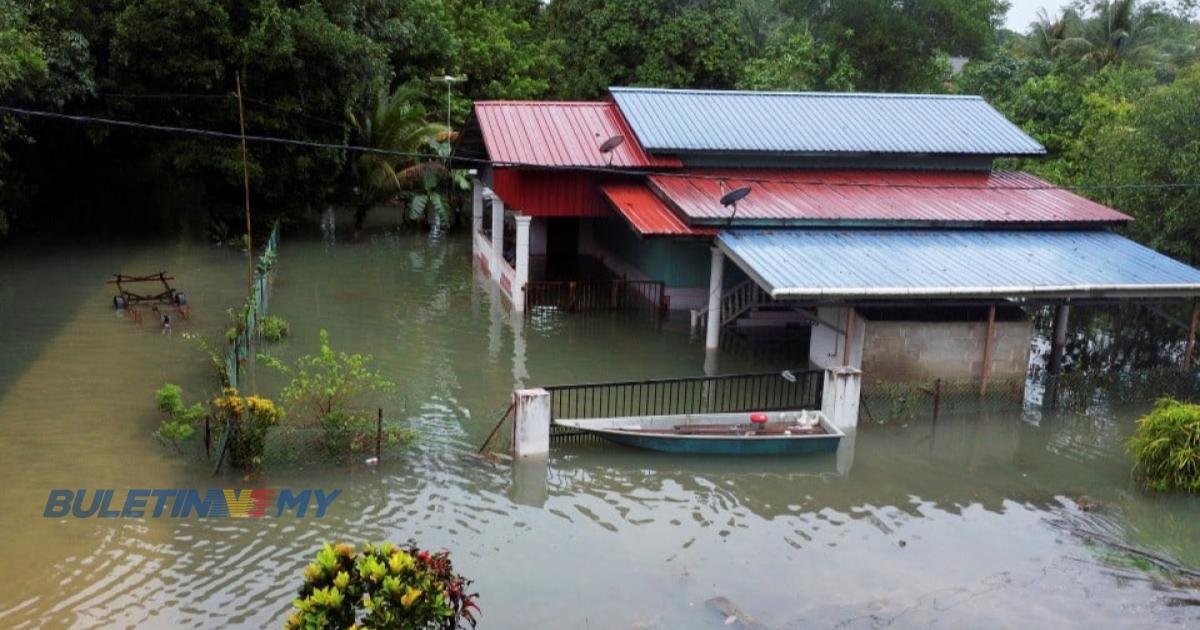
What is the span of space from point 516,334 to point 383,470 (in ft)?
26.4

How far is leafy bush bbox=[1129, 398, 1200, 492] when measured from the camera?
15609 millimetres

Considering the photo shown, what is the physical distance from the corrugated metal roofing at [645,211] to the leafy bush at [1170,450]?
8744mm

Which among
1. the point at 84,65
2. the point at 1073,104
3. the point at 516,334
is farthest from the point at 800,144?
the point at 84,65

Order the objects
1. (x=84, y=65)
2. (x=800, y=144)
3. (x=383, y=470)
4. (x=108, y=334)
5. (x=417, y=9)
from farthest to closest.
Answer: (x=417, y=9) → (x=84, y=65) → (x=800, y=144) → (x=108, y=334) → (x=383, y=470)

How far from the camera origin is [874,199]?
23188 millimetres

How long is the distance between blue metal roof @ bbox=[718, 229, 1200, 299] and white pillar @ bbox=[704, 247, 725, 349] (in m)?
0.70

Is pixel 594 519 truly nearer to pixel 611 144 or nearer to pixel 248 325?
pixel 248 325

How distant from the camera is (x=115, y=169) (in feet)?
135

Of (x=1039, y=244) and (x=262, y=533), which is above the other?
(x=1039, y=244)

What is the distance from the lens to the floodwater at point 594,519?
38.7 feet

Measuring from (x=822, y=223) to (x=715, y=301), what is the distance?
276cm

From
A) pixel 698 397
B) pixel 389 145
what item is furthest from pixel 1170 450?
pixel 389 145

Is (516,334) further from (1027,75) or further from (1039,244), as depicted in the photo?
(1027,75)

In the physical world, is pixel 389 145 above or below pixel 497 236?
above
